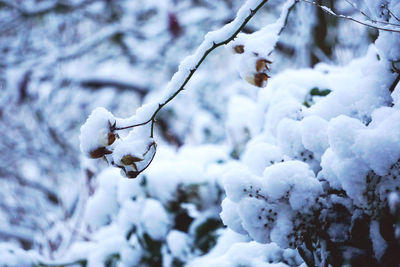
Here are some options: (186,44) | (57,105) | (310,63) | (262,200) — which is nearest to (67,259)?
(262,200)

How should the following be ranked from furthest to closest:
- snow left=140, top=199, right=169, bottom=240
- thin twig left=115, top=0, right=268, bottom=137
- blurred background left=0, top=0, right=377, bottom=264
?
blurred background left=0, top=0, right=377, bottom=264, snow left=140, top=199, right=169, bottom=240, thin twig left=115, top=0, right=268, bottom=137

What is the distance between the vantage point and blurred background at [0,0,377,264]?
352cm

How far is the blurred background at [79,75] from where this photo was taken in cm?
352

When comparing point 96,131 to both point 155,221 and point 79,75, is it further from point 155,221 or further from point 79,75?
point 79,75

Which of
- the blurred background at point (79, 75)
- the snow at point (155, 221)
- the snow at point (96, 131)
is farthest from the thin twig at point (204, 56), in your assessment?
the blurred background at point (79, 75)

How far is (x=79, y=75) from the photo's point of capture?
4020mm

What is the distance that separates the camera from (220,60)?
4.40 meters

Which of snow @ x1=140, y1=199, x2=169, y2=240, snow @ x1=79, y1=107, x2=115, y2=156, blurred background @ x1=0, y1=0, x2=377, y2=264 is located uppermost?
blurred background @ x1=0, y1=0, x2=377, y2=264

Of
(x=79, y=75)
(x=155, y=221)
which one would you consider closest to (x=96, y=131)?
(x=155, y=221)

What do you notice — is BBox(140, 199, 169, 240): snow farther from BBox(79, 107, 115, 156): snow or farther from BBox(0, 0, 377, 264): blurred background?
BBox(0, 0, 377, 264): blurred background

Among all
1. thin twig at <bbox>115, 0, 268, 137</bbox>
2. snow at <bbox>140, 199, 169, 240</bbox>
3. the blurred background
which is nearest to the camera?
thin twig at <bbox>115, 0, 268, 137</bbox>

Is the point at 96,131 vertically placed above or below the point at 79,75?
below

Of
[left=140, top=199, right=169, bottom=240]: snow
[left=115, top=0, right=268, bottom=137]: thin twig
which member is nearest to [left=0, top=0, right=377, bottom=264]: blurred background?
[left=140, top=199, right=169, bottom=240]: snow

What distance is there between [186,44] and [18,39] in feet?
6.40
